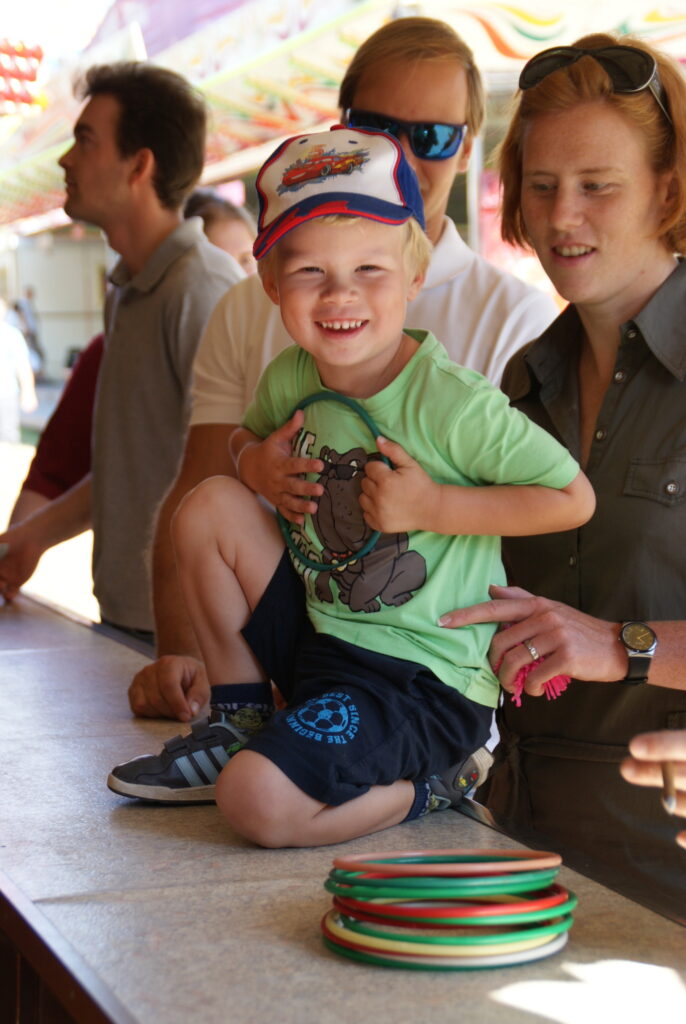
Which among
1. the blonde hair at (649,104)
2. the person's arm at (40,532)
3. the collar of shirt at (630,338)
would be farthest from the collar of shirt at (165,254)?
the blonde hair at (649,104)

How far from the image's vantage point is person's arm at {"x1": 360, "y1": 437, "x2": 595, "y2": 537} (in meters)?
1.64

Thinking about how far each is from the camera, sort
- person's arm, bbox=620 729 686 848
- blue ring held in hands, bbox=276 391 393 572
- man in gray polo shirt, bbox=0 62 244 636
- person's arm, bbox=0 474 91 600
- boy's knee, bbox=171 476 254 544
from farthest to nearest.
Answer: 1. person's arm, bbox=0 474 91 600
2. man in gray polo shirt, bbox=0 62 244 636
3. boy's knee, bbox=171 476 254 544
4. blue ring held in hands, bbox=276 391 393 572
5. person's arm, bbox=620 729 686 848

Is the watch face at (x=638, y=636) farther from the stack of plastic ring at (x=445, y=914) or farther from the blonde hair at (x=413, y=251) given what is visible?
the blonde hair at (x=413, y=251)

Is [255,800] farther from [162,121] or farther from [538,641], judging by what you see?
[162,121]

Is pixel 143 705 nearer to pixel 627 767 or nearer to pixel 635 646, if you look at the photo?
pixel 635 646

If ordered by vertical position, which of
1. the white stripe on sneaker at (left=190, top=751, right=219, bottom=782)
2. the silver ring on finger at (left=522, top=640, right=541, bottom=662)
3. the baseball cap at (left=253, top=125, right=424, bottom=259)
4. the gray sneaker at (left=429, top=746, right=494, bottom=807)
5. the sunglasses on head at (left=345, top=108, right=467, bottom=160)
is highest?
the sunglasses on head at (left=345, top=108, right=467, bottom=160)

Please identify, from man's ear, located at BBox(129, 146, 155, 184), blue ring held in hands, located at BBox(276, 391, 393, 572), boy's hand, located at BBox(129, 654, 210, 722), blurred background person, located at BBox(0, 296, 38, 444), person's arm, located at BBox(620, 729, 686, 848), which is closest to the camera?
person's arm, located at BBox(620, 729, 686, 848)

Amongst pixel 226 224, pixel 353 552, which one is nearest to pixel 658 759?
pixel 353 552

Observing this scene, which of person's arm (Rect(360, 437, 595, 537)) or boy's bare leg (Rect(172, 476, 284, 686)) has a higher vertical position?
person's arm (Rect(360, 437, 595, 537))

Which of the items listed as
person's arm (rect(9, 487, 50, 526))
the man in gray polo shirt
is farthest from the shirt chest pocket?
person's arm (rect(9, 487, 50, 526))

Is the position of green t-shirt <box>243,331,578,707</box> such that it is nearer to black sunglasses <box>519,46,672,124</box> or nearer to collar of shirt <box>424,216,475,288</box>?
black sunglasses <box>519,46,672,124</box>

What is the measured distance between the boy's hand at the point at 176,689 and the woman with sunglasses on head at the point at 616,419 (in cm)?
62

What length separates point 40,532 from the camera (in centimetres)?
380

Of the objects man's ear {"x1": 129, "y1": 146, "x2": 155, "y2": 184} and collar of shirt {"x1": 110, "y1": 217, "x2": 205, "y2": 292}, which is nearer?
collar of shirt {"x1": 110, "y1": 217, "x2": 205, "y2": 292}
